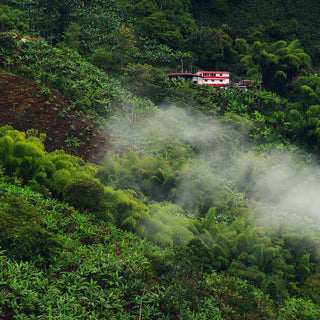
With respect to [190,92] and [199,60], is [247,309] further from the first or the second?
[199,60]

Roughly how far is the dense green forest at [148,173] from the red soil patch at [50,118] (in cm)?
8

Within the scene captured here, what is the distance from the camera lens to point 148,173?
12.9 m

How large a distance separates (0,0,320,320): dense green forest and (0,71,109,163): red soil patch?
0.26 ft

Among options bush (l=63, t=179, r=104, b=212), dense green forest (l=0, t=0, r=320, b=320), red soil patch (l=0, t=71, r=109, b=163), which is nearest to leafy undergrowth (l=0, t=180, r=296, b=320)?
dense green forest (l=0, t=0, r=320, b=320)

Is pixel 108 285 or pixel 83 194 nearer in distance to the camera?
pixel 108 285

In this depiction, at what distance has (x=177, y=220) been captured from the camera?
1006 cm

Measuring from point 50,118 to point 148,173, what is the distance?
19.4 feet

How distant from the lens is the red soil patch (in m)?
14.8

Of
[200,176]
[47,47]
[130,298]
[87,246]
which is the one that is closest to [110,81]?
[47,47]

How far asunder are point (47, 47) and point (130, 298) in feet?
61.4

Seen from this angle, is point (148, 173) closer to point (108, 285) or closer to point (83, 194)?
point (83, 194)

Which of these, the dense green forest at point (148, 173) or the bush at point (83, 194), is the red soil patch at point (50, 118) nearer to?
the dense green forest at point (148, 173)

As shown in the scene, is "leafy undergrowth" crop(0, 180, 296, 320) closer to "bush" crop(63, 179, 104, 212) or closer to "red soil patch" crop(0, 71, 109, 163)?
"bush" crop(63, 179, 104, 212)

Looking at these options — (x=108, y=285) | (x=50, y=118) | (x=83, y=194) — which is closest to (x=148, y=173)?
(x=83, y=194)
